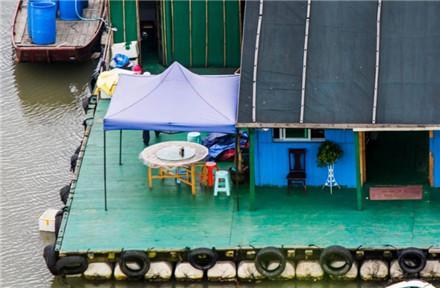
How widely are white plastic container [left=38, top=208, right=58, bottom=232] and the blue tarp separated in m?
3.29

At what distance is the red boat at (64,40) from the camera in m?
46.4

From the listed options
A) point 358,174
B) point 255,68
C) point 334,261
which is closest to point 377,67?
point 358,174

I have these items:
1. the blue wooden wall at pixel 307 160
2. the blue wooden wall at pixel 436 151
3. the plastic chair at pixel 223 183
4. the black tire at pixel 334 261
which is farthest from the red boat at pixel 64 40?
the black tire at pixel 334 261

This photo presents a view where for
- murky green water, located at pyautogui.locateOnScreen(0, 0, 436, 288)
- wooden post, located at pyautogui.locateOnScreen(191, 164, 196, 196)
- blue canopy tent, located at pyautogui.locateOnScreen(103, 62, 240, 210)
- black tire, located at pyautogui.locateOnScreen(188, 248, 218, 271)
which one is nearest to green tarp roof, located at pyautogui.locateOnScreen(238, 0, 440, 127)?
blue canopy tent, located at pyautogui.locateOnScreen(103, 62, 240, 210)

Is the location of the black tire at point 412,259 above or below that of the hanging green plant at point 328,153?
below

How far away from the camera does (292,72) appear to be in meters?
33.0

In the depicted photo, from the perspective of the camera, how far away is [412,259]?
3123cm

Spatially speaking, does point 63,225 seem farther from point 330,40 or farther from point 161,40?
point 161,40

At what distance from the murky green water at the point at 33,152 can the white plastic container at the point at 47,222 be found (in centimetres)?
18

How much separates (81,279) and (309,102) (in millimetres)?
7050

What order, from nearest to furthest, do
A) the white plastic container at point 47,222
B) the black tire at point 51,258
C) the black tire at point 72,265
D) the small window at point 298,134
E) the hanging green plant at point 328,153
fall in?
1. the black tire at point 72,265
2. the black tire at point 51,258
3. the hanging green plant at point 328,153
4. the small window at point 298,134
5. the white plastic container at point 47,222

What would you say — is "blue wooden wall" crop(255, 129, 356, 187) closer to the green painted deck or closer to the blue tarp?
the green painted deck

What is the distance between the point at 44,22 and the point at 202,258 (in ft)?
56.0

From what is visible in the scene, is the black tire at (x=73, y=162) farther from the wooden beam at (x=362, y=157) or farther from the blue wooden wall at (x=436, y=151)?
the blue wooden wall at (x=436, y=151)
